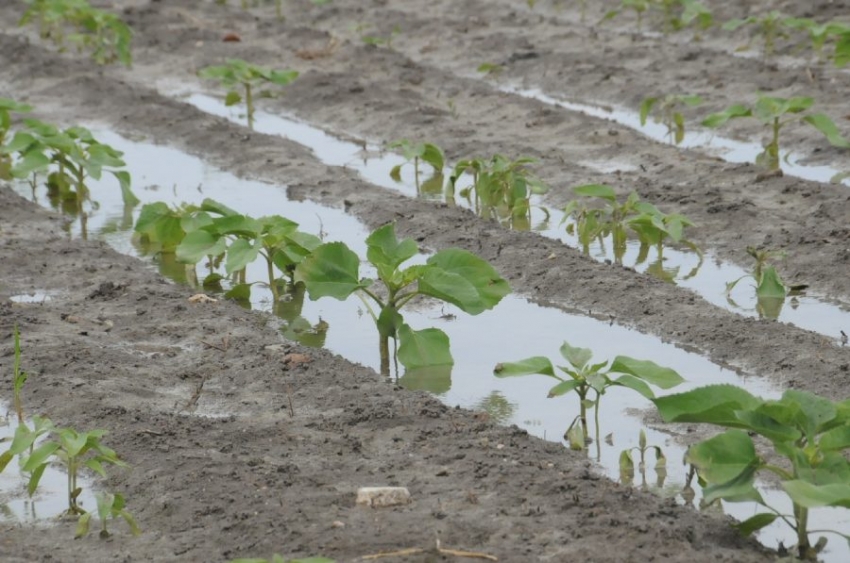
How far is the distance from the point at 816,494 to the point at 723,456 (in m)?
0.34

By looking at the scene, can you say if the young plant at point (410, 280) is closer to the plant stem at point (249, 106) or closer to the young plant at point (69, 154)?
the young plant at point (69, 154)

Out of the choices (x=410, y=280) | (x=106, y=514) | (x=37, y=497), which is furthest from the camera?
(x=410, y=280)

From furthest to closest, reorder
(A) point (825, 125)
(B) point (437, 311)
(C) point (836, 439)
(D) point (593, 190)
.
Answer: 1. (A) point (825, 125)
2. (D) point (593, 190)
3. (B) point (437, 311)
4. (C) point (836, 439)

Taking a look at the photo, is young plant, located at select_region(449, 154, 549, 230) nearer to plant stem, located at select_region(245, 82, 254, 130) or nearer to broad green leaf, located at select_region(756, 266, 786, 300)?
broad green leaf, located at select_region(756, 266, 786, 300)

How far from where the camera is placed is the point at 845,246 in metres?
6.25

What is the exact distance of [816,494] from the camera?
324 cm

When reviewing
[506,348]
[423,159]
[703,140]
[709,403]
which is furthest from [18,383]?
[703,140]

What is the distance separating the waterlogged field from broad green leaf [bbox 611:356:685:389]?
1 centimetres

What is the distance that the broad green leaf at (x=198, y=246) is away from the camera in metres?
5.82

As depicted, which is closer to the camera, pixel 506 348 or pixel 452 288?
pixel 452 288

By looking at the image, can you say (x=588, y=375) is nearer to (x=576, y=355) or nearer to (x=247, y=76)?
(x=576, y=355)

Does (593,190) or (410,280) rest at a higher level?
(593,190)

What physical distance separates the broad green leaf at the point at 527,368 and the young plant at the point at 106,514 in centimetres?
117

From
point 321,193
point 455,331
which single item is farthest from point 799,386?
point 321,193
